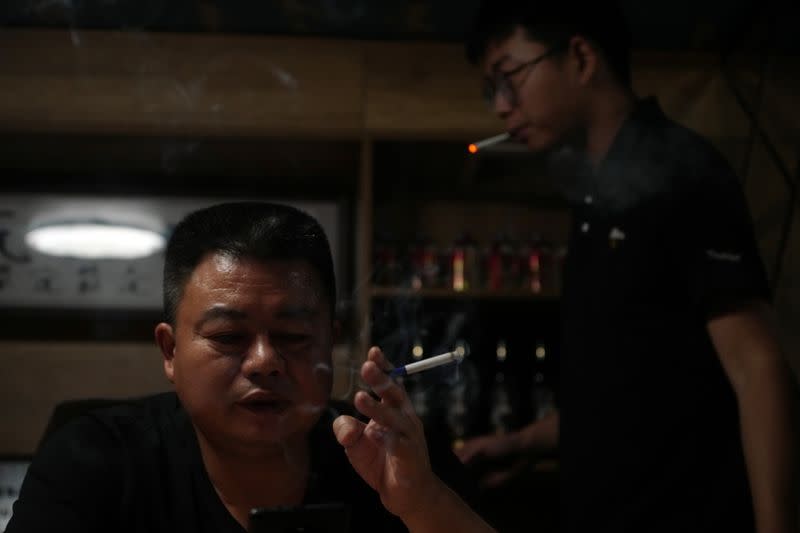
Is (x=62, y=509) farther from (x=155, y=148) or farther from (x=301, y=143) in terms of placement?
(x=301, y=143)

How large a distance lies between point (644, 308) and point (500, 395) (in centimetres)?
113

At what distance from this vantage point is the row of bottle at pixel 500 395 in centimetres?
228

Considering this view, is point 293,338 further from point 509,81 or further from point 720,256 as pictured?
point 509,81

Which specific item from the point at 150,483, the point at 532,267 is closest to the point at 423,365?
the point at 150,483

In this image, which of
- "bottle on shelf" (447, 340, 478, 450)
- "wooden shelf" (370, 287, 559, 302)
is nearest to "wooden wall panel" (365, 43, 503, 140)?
"wooden shelf" (370, 287, 559, 302)

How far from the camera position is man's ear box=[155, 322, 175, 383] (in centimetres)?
92

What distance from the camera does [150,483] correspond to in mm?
962

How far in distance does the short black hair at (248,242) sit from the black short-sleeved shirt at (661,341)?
0.65 metres

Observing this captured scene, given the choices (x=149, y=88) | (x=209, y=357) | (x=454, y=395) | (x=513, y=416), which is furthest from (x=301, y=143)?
(x=209, y=357)

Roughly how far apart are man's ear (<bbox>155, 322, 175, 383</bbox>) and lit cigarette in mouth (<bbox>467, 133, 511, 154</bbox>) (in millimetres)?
985

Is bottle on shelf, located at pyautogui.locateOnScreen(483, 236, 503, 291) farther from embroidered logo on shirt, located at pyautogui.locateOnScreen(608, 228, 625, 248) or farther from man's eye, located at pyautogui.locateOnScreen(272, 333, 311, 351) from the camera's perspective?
man's eye, located at pyautogui.locateOnScreen(272, 333, 311, 351)

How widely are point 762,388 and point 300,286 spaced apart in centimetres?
75

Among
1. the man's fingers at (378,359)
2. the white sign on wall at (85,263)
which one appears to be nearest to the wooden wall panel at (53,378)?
the white sign on wall at (85,263)

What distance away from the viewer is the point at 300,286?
34.6 inches
